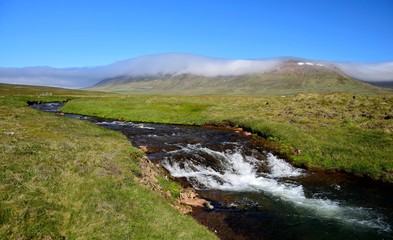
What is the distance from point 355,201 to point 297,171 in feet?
27.5

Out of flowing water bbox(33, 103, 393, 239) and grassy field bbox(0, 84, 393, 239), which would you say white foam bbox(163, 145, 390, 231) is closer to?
flowing water bbox(33, 103, 393, 239)

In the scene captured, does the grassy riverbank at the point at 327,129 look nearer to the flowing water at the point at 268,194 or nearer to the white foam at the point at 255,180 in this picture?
the flowing water at the point at 268,194

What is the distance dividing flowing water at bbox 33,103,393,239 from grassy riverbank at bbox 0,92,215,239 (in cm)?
471

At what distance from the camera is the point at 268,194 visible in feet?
86.8

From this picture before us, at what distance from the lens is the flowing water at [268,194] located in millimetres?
20234

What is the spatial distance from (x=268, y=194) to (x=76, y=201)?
53.1 ft

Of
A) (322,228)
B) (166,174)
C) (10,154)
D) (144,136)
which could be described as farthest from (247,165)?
(10,154)

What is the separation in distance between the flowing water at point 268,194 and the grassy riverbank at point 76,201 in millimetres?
4715

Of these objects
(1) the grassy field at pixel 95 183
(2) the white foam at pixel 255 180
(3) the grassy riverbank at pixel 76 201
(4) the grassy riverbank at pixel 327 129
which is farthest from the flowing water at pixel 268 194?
(3) the grassy riverbank at pixel 76 201

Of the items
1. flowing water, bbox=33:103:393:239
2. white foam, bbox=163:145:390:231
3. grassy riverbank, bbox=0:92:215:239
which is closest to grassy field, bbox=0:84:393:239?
grassy riverbank, bbox=0:92:215:239

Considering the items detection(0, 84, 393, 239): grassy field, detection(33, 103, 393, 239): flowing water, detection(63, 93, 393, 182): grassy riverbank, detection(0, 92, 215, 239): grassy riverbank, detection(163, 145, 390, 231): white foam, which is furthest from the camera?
detection(63, 93, 393, 182): grassy riverbank

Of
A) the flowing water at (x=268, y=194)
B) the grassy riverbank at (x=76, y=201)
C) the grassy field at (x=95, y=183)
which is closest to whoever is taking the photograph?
the grassy riverbank at (x=76, y=201)

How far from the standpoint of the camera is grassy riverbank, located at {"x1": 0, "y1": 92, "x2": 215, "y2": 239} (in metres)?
14.0

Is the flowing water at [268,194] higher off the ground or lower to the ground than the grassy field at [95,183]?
lower
